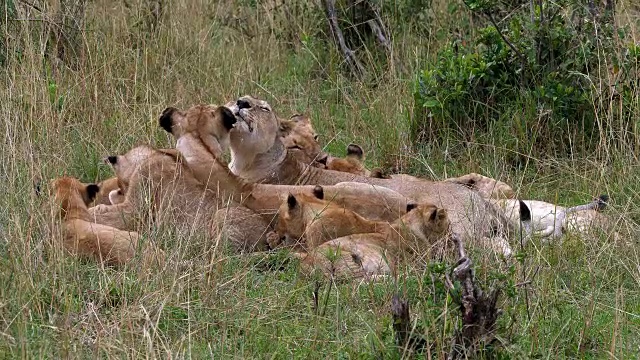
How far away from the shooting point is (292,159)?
8305 mm

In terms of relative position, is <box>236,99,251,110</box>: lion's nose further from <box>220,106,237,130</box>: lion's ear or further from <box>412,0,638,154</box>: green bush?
<box>412,0,638,154</box>: green bush

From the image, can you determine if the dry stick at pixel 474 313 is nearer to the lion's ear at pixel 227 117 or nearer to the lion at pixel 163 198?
the lion at pixel 163 198

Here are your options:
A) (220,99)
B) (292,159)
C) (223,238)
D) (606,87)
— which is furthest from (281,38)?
(223,238)

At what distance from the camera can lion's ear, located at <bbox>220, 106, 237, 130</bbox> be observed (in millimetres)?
7285

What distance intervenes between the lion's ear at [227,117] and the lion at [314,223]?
0.84 metres

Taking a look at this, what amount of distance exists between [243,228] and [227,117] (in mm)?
917

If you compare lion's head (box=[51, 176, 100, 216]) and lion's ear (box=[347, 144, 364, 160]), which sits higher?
lion's head (box=[51, 176, 100, 216])

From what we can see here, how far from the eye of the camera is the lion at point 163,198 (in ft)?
21.1

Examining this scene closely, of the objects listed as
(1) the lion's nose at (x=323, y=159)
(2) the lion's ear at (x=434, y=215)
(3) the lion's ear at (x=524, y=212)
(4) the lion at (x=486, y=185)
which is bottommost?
(1) the lion's nose at (x=323, y=159)

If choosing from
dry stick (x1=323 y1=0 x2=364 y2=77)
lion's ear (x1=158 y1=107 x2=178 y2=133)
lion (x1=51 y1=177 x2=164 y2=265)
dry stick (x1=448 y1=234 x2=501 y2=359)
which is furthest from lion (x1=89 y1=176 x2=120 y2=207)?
dry stick (x1=323 y1=0 x2=364 y2=77)

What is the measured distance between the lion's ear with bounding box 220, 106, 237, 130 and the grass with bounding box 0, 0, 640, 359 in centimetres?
93

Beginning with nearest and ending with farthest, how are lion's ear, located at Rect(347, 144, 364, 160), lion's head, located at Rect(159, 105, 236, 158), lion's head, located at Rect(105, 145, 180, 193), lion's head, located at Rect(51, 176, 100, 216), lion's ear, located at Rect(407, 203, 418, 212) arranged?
lion's head, located at Rect(51, 176, 100, 216), lion's ear, located at Rect(407, 203, 418, 212), lion's head, located at Rect(105, 145, 180, 193), lion's head, located at Rect(159, 105, 236, 158), lion's ear, located at Rect(347, 144, 364, 160)

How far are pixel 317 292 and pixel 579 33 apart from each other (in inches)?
149

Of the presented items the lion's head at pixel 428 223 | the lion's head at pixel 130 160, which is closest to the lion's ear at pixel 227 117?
the lion's head at pixel 130 160
